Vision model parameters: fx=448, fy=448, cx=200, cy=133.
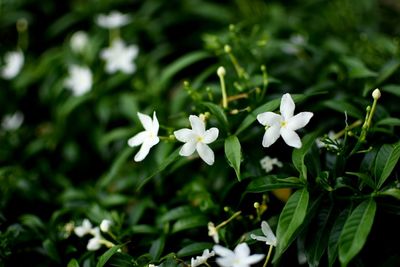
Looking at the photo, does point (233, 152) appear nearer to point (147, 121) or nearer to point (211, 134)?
point (211, 134)

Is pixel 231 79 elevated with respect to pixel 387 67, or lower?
elevated

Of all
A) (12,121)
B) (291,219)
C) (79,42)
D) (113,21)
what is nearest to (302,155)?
(291,219)

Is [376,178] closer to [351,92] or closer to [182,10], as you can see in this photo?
[351,92]

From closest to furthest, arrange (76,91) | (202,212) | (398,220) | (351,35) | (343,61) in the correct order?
(398,220) < (202,212) < (343,61) < (76,91) < (351,35)

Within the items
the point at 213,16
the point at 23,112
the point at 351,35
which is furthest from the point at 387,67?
the point at 23,112

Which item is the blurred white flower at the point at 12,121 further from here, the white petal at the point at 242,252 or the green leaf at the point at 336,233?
the green leaf at the point at 336,233

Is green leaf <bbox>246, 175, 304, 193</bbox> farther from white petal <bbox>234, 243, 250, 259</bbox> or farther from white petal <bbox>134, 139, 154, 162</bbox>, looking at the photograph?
white petal <bbox>134, 139, 154, 162</bbox>

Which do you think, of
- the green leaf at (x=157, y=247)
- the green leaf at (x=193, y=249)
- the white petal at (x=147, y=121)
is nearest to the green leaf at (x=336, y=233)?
the green leaf at (x=193, y=249)
